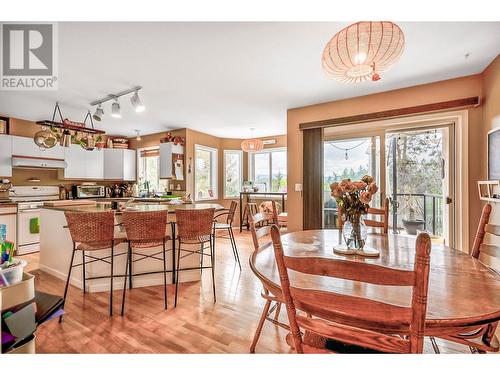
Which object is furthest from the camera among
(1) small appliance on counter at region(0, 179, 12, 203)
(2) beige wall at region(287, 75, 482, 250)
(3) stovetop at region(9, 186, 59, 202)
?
(3) stovetop at region(9, 186, 59, 202)

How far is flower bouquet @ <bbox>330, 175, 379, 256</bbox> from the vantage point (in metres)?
1.47

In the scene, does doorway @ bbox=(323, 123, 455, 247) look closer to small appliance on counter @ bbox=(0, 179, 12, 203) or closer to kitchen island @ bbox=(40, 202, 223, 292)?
kitchen island @ bbox=(40, 202, 223, 292)

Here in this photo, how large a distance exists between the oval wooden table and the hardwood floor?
72cm

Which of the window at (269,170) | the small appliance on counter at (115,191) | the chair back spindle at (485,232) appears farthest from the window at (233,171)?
the chair back spindle at (485,232)

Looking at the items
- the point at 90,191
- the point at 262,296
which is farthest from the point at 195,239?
the point at 90,191

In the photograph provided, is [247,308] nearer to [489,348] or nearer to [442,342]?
[442,342]

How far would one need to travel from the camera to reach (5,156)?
3992 millimetres

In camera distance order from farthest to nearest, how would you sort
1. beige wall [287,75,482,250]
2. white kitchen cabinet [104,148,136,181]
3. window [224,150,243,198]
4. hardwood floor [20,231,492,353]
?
window [224,150,243,198]
white kitchen cabinet [104,148,136,181]
beige wall [287,75,482,250]
hardwood floor [20,231,492,353]

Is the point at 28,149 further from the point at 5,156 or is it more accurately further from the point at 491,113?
the point at 491,113

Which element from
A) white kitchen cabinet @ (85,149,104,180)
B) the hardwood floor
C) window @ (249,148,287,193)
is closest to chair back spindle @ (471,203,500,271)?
the hardwood floor

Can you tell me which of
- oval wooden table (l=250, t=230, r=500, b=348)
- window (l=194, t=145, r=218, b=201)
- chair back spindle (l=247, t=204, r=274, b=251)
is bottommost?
oval wooden table (l=250, t=230, r=500, b=348)

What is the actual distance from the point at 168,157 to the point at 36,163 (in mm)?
2352

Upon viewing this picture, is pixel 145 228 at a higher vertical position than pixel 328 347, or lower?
higher
